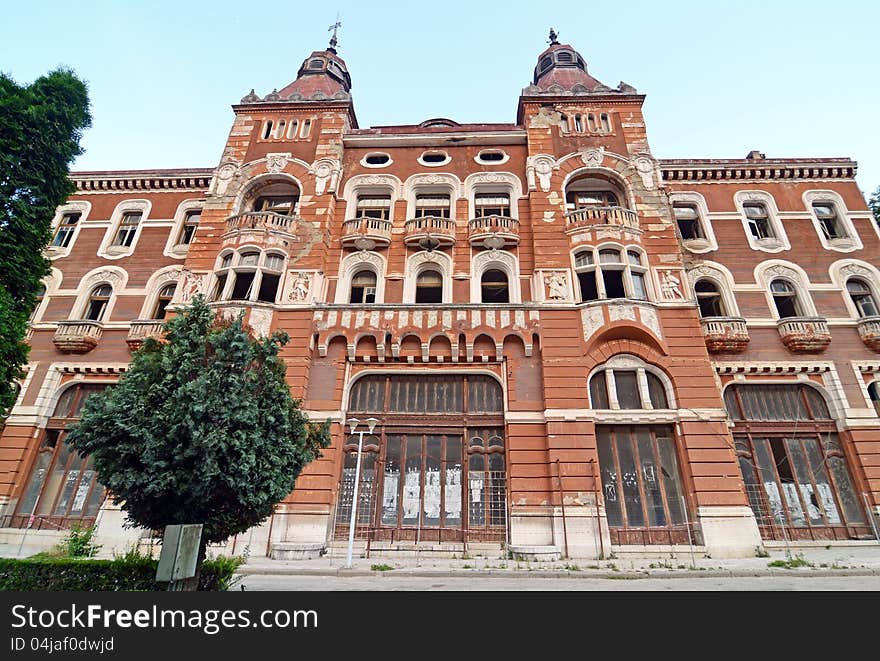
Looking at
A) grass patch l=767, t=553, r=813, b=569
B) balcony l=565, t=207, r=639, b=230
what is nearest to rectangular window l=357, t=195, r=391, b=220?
balcony l=565, t=207, r=639, b=230

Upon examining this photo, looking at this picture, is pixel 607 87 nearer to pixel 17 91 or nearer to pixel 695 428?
pixel 695 428

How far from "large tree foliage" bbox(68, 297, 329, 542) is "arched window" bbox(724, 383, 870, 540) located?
1966 cm

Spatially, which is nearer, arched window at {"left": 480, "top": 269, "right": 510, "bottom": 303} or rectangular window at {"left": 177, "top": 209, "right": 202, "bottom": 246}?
arched window at {"left": 480, "top": 269, "right": 510, "bottom": 303}

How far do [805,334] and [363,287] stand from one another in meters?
21.3

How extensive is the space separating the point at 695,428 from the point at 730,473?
6.45 feet

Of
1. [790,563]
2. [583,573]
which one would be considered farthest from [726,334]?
[583,573]

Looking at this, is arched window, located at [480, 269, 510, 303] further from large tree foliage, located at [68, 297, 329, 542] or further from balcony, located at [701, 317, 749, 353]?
large tree foliage, located at [68, 297, 329, 542]

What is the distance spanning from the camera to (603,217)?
873 inches

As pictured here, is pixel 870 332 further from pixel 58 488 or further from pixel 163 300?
pixel 58 488

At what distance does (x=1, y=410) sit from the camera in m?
13.2

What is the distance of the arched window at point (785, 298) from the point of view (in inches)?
914

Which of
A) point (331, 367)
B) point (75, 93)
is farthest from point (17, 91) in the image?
point (331, 367)

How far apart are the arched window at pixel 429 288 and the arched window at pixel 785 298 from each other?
56.2ft

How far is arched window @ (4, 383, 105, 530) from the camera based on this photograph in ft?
66.0
